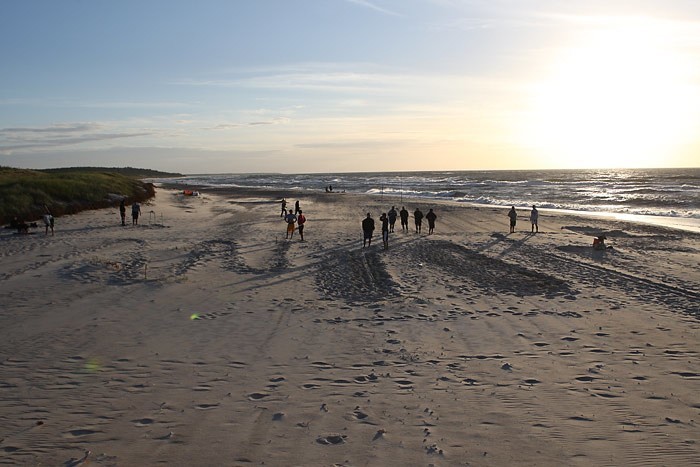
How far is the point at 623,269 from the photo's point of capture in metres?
16.5

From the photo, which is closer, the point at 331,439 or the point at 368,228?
the point at 331,439

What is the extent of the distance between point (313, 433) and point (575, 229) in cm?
2482

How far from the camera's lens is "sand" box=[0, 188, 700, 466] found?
18.7 feet


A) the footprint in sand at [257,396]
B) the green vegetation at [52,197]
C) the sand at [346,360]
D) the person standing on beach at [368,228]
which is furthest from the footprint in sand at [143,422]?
the green vegetation at [52,197]

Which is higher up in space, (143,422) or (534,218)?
(534,218)

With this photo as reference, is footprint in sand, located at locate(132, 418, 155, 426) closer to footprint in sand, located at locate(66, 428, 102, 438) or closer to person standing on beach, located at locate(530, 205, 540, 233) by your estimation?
footprint in sand, located at locate(66, 428, 102, 438)

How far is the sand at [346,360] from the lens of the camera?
18.7ft

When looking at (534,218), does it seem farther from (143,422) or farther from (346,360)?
(143,422)

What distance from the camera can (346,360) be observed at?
8406mm

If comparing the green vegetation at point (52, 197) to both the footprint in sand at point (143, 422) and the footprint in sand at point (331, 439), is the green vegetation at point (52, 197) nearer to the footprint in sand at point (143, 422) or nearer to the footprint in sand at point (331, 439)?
the footprint in sand at point (143, 422)

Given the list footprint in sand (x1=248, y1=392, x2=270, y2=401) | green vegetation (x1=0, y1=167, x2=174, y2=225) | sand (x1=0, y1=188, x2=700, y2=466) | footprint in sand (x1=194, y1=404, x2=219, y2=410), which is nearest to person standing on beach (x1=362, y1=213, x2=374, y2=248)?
sand (x1=0, y1=188, x2=700, y2=466)

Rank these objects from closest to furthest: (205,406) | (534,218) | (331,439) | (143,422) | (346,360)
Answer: (331,439) < (143,422) < (205,406) < (346,360) < (534,218)

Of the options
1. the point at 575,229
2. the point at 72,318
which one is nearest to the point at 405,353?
the point at 72,318

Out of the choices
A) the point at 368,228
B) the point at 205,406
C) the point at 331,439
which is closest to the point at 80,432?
the point at 205,406
